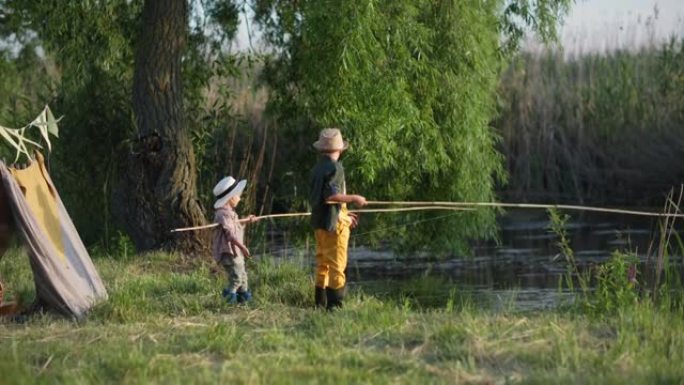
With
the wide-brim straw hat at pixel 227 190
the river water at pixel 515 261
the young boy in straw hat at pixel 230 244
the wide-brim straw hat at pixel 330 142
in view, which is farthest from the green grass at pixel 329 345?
the river water at pixel 515 261

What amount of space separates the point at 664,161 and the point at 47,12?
9.15m

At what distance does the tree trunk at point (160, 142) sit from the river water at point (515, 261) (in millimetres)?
1412

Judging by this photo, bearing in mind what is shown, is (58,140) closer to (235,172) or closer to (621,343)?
(235,172)

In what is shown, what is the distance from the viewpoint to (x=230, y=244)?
9.51 meters

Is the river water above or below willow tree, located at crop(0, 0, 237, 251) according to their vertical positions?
below

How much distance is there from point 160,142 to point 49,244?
403 cm

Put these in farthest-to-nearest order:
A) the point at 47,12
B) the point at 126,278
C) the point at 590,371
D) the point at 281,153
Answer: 1. the point at 281,153
2. the point at 47,12
3. the point at 126,278
4. the point at 590,371

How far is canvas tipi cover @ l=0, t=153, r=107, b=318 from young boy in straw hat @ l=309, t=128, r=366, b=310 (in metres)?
1.62

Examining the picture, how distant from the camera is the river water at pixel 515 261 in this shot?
1310cm

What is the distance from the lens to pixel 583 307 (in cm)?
911

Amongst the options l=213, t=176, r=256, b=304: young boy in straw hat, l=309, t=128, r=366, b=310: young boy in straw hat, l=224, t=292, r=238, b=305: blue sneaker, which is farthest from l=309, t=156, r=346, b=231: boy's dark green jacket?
l=224, t=292, r=238, b=305: blue sneaker

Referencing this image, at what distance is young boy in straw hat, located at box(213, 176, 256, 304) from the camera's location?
949 cm

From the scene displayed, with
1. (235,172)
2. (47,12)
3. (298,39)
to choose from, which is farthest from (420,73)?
(47,12)

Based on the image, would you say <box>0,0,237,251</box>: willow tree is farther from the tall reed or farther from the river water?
the tall reed
